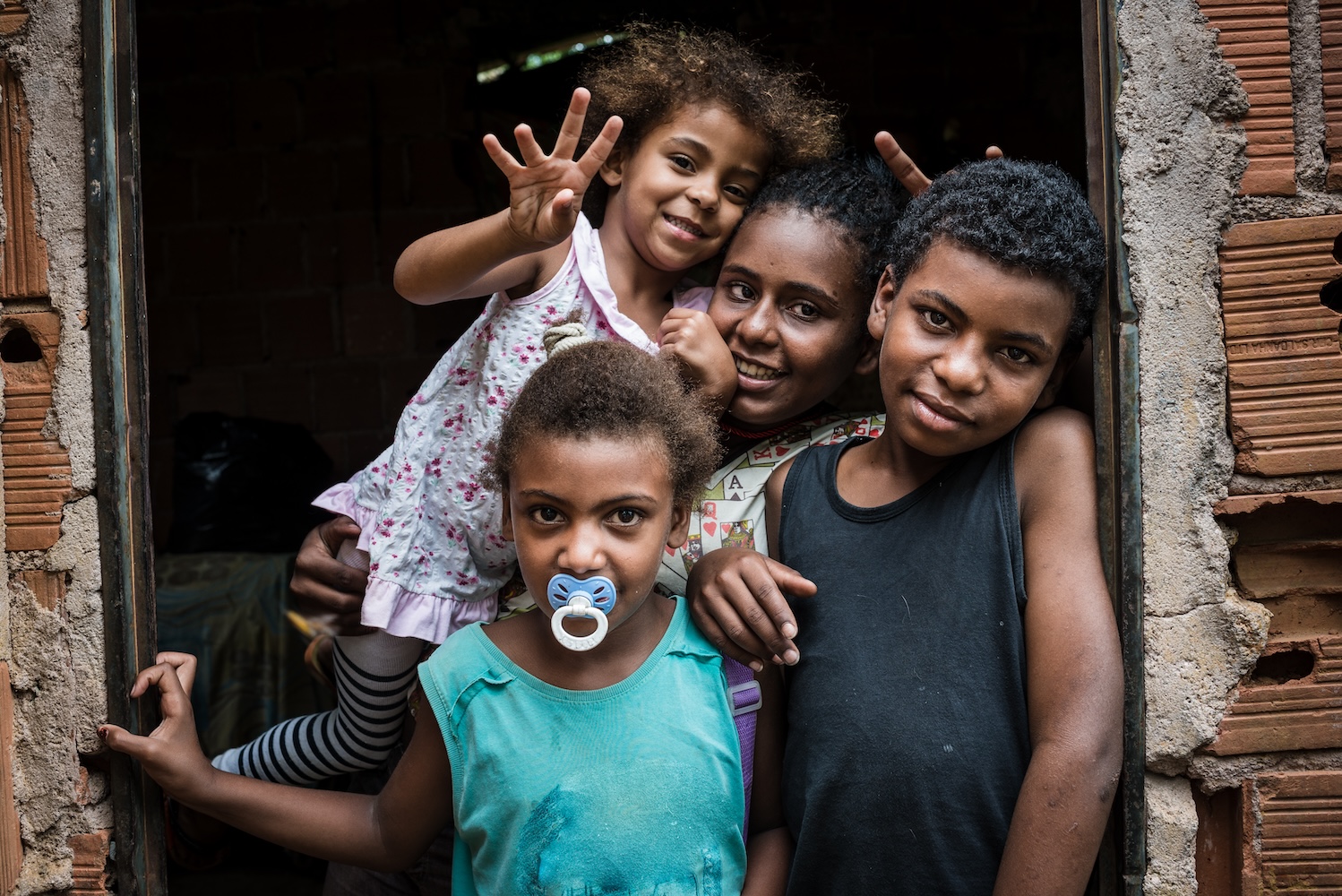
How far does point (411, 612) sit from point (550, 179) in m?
0.89

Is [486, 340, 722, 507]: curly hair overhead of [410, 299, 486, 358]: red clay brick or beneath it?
beneath

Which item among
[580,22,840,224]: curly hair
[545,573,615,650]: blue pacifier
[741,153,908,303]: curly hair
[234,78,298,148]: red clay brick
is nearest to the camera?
[545,573,615,650]: blue pacifier

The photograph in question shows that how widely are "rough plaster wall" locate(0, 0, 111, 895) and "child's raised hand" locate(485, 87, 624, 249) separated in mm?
747

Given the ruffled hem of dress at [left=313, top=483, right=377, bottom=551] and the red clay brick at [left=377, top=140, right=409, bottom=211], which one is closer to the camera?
the ruffled hem of dress at [left=313, top=483, right=377, bottom=551]

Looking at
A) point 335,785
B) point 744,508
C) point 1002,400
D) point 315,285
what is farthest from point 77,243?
point 315,285

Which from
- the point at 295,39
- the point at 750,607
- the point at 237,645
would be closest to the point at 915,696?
the point at 750,607

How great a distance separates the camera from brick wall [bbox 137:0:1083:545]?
4.27 metres

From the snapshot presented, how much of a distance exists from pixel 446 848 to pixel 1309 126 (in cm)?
212

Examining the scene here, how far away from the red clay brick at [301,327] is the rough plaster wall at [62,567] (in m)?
2.64

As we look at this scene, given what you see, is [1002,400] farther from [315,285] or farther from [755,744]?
[315,285]

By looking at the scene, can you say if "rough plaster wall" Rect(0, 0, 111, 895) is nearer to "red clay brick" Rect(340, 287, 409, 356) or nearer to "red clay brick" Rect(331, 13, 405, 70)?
"red clay brick" Rect(340, 287, 409, 356)

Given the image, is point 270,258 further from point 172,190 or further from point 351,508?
point 351,508

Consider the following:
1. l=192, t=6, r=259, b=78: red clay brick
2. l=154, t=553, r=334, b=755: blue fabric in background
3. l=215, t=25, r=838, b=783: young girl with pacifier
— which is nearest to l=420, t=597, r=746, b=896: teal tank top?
l=215, t=25, r=838, b=783: young girl with pacifier

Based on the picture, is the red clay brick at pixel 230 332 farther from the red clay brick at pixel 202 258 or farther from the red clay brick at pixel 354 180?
the red clay brick at pixel 354 180
